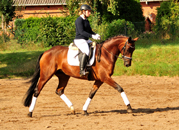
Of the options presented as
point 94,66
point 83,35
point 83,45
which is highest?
point 83,35

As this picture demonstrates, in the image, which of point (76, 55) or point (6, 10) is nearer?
point (76, 55)

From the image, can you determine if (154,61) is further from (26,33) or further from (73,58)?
(26,33)

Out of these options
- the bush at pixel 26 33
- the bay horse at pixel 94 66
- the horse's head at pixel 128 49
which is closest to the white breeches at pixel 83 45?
the bay horse at pixel 94 66

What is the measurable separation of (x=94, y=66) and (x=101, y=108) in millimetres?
1690

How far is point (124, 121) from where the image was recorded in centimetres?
819

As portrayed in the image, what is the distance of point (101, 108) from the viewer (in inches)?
404

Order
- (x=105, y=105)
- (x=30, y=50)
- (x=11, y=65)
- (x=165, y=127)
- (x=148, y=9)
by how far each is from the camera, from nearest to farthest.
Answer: (x=165, y=127) → (x=105, y=105) → (x=11, y=65) → (x=30, y=50) → (x=148, y=9)

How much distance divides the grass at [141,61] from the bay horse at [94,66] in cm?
828

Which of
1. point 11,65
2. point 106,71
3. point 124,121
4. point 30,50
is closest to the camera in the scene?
point 124,121

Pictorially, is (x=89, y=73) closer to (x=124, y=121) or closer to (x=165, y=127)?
(x=124, y=121)

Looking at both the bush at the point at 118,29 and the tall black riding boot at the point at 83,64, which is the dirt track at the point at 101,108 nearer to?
the tall black riding boot at the point at 83,64

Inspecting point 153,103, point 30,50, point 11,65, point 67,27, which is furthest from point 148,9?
point 153,103

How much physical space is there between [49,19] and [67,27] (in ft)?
4.76

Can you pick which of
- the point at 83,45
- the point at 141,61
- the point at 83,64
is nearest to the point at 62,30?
the point at 141,61
